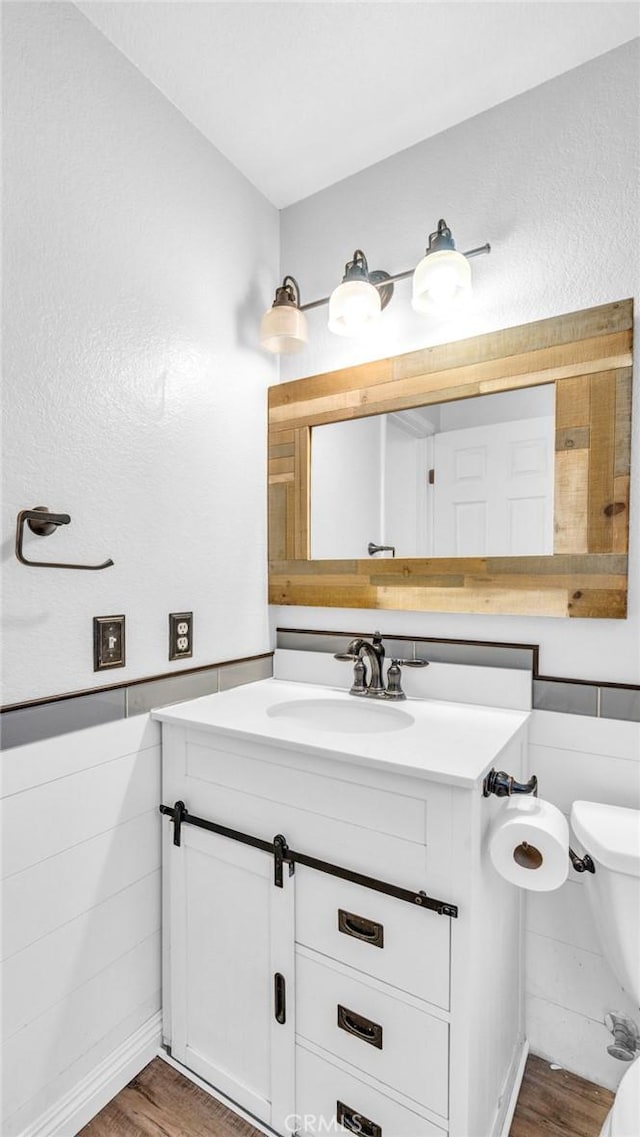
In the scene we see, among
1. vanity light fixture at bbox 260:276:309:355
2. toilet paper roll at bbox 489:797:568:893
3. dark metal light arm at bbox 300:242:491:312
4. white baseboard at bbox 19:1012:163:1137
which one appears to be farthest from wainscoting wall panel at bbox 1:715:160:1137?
dark metal light arm at bbox 300:242:491:312

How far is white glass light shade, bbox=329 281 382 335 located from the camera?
1485 millimetres

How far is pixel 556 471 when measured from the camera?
1.34 meters

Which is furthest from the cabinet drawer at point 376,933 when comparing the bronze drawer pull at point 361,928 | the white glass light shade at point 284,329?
the white glass light shade at point 284,329

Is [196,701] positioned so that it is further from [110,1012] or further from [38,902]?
[110,1012]

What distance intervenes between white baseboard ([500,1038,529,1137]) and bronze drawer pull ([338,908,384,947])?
1.95ft

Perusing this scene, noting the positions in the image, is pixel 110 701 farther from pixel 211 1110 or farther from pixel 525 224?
pixel 525 224

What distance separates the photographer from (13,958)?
1.08 m

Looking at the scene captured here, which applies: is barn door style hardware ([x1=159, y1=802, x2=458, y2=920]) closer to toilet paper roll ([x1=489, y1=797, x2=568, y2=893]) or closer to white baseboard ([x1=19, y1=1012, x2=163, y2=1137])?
toilet paper roll ([x1=489, y1=797, x2=568, y2=893])

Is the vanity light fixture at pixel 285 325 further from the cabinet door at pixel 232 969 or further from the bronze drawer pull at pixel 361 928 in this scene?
the bronze drawer pull at pixel 361 928

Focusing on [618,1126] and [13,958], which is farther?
[13,958]

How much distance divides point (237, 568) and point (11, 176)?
105 cm

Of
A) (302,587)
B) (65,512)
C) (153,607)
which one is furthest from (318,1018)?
(65,512)

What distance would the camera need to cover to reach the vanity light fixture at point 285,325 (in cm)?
159

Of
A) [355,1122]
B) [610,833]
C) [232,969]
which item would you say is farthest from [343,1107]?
[610,833]
